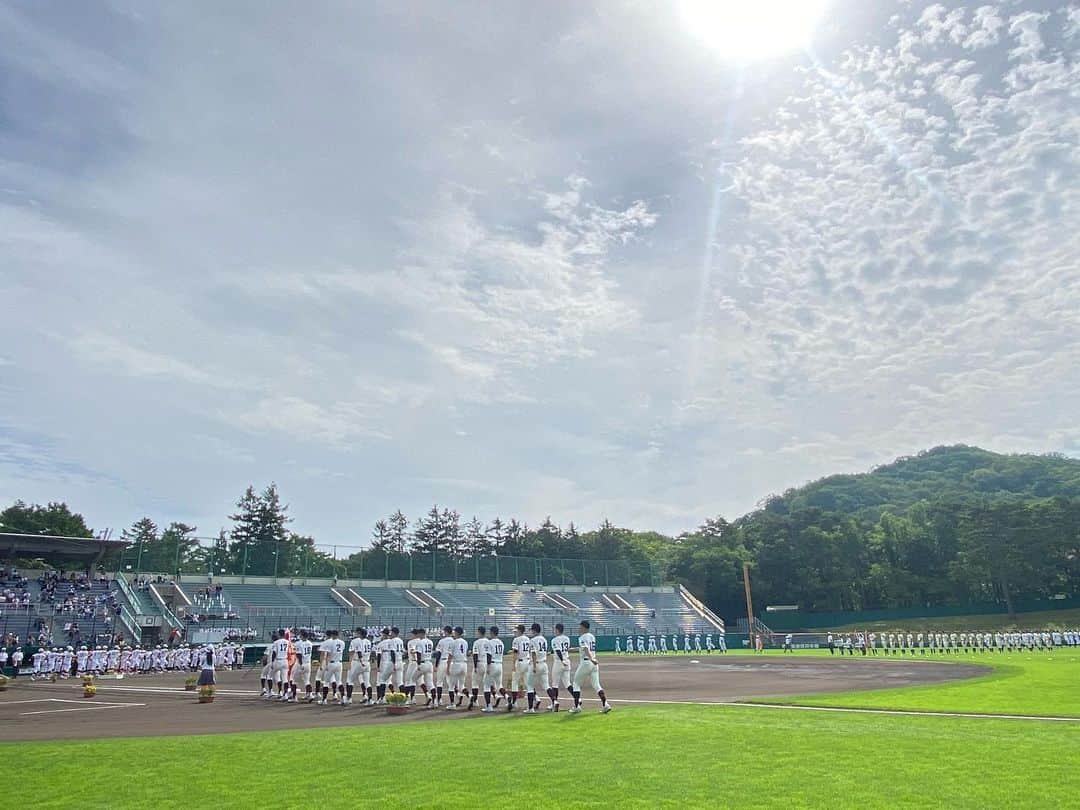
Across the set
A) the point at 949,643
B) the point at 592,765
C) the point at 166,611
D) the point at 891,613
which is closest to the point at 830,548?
the point at 891,613

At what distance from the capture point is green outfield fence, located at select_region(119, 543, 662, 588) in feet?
186

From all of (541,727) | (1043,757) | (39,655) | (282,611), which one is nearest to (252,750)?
(541,727)

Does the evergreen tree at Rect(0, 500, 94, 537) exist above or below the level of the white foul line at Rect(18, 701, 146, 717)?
above

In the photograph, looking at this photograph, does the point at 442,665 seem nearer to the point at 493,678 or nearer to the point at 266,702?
the point at 493,678

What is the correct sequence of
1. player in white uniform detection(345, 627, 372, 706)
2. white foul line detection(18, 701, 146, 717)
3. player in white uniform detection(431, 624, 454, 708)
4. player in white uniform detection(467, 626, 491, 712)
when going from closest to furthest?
player in white uniform detection(467, 626, 491, 712) < white foul line detection(18, 701, 146, 717) < player in white uniform detection(431, 624, 454, 708) < player in white uniform detection(345, 627, 372, 706)

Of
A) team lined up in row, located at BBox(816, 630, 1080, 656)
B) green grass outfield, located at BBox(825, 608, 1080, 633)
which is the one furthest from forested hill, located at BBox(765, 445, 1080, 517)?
team lined up in row, located at BBox(816, 630, 1080, 656)

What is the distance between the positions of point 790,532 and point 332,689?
86.5m

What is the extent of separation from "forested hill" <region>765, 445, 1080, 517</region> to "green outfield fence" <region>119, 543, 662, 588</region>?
62624 millimetres

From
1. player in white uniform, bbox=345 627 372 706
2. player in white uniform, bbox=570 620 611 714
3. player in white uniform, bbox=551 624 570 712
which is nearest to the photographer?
player in white uniform, bbox=570 620 611 714

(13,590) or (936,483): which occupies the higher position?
(936,483)

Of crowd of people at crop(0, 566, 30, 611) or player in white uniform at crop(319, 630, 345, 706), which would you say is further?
crowd of people at crop(0, 566, 30, 611)

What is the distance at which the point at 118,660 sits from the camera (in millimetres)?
37844

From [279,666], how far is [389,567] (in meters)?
46.2

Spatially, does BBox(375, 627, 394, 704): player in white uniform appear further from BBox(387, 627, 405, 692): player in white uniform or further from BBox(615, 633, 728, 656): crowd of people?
BBox(615, 633, 728, 656): crowd of people
